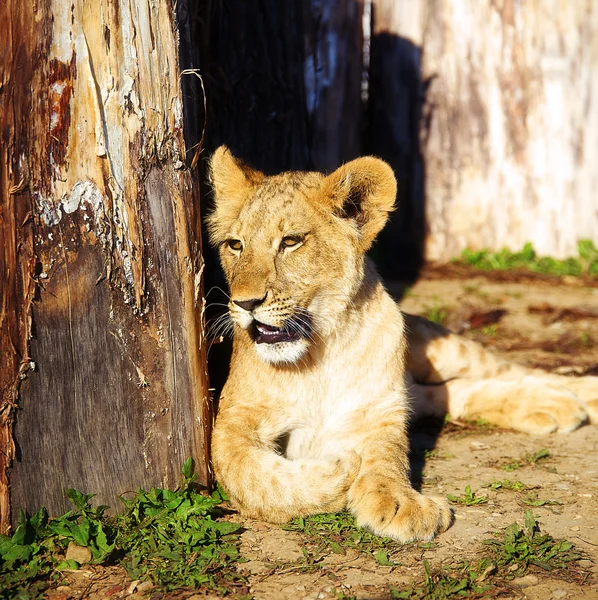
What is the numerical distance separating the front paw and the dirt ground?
0.15ft

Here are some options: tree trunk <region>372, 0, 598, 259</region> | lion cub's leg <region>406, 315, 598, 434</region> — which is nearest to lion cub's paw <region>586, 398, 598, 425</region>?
lion cub's leg <region>406, 315, 598, 434</region>

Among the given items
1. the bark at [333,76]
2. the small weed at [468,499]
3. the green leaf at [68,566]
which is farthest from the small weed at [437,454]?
the bark at [333,76]

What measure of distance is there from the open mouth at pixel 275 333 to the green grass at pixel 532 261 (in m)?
4.11

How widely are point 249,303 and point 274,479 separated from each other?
673mm

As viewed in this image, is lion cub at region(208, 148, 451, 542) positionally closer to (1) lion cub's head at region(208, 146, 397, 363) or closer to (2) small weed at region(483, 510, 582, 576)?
(1) lion cub's head at region(208, 146, 397, 363)

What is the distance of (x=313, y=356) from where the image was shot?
11.7 ft

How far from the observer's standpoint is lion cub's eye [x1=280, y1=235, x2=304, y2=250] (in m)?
3.46

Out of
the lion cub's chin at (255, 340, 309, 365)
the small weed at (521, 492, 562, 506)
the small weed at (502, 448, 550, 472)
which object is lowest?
the small weed at (502, 448, 550, 472)

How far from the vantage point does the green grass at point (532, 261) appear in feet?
23.4

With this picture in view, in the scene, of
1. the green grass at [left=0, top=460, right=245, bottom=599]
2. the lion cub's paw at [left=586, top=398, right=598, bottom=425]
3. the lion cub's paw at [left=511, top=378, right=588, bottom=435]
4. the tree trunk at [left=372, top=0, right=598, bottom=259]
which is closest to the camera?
the green grass at [left=0, top=460, right=245, bottom=599]

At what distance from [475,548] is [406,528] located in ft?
0.81

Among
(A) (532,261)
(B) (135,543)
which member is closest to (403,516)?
(B) (135,543)

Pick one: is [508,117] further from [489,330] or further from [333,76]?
[489,330]

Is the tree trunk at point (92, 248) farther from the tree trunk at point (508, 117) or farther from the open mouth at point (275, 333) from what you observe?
the tree trunk at point (508, 117)
